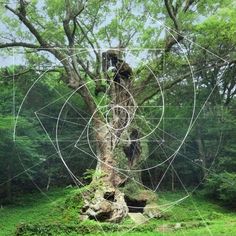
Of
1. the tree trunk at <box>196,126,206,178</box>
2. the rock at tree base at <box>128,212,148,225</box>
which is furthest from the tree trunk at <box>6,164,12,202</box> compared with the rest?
the tree trunk at <box>196,126,206,178</box>

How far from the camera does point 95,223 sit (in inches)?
414

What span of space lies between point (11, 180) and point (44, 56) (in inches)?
180

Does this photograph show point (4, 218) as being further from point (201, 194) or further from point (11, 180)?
point (201, 194)

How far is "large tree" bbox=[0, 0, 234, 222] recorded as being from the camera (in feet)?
38.2

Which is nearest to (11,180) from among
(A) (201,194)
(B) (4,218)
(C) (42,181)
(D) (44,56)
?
(C) (42,181)

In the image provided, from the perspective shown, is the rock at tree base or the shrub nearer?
the rock at tree base

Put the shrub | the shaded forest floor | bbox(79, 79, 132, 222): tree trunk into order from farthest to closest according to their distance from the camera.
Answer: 1. the shrub
2. bbox(79, 79, 132, 222): tree trunk
3. the shaded forest floor

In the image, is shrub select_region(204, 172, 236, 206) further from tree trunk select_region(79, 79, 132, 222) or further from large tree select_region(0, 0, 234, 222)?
tree trunk select_region(79, 79, 132, 222)

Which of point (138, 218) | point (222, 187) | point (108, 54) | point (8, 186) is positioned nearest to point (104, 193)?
point (138, 218)

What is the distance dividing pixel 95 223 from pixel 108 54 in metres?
4.43

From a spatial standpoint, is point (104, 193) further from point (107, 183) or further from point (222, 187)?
point (222, 187)

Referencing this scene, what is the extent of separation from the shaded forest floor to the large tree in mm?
784

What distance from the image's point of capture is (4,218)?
13352mm

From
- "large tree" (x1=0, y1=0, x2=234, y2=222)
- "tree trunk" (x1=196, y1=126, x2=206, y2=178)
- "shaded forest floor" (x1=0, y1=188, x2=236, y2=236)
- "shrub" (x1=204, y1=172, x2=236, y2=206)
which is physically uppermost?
"large tree" (x1=0, y1=0, x2=234, y2=222)
